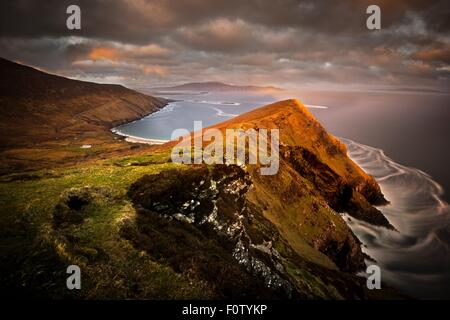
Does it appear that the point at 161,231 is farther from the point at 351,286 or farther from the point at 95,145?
the point at 95,145

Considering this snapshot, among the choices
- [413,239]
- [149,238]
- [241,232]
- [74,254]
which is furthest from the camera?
[413,239]

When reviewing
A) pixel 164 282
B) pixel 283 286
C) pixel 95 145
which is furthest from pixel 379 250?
pixel 95 145

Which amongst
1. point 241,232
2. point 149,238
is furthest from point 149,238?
point 241,232

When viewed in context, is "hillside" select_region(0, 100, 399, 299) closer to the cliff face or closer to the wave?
the cliff face

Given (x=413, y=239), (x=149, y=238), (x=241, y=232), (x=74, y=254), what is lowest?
(x=413, y=239)

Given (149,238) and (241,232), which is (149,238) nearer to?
(149,238)

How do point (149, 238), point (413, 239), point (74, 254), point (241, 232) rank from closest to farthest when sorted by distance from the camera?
1. point (74, 254)
2. point (149, 238)
3. point (241, 232)
4. point (413, 239)

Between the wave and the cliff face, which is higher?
the cliff face

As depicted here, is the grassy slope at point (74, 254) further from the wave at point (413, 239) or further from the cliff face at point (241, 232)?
the wave at point (413, 239)

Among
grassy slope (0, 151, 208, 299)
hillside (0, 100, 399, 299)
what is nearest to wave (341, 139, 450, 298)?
hillside (0, 100, 399, 299)
